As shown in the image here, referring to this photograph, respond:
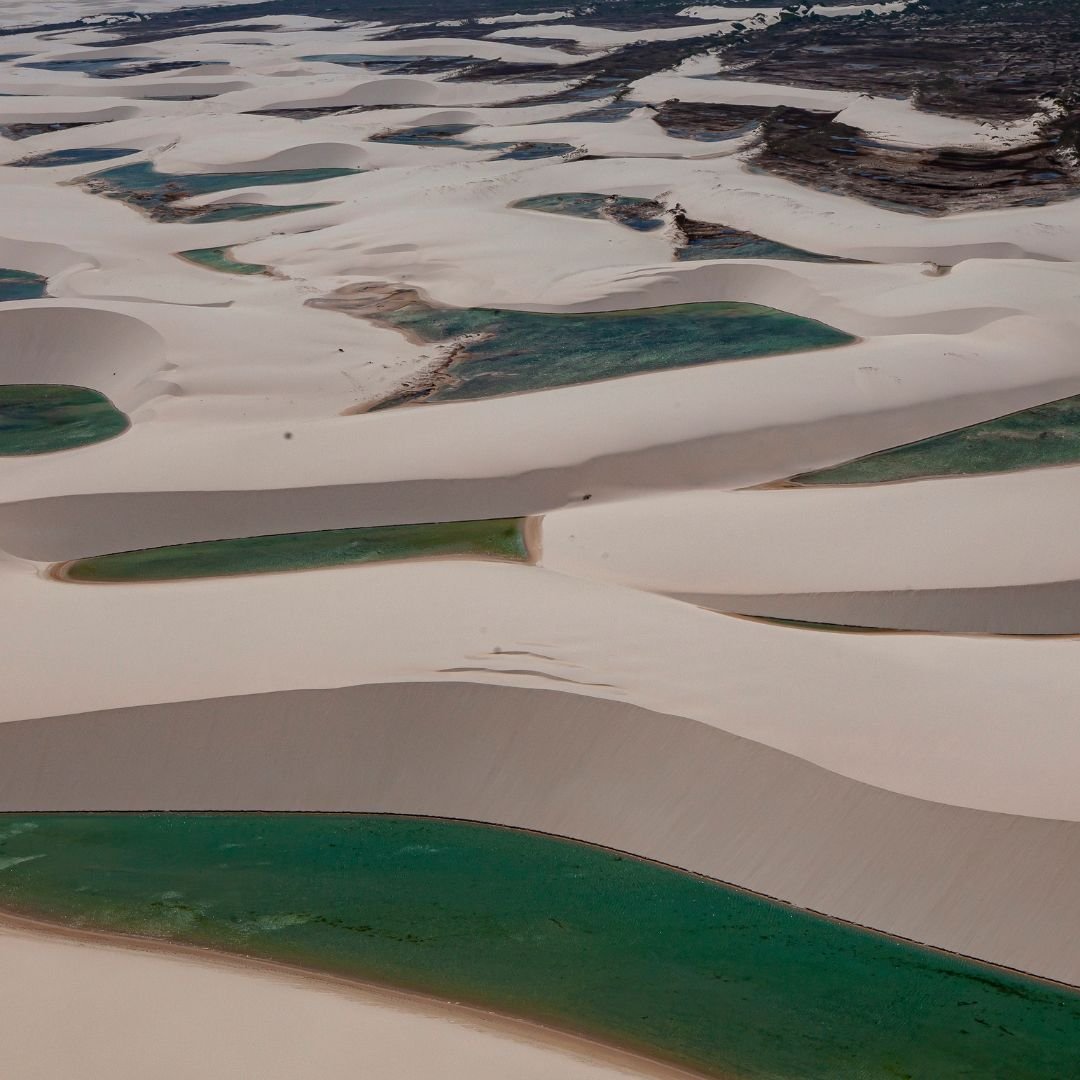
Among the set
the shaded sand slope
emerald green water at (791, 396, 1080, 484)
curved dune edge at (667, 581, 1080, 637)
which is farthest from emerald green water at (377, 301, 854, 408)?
curved dune edge at (667, 581, 1080, 637)

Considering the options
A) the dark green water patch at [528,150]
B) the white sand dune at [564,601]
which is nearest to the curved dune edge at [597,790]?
the white sand dune at [564,601]

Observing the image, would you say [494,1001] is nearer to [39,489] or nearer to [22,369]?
[39,489]

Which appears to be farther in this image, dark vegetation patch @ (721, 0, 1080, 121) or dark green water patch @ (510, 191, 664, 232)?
dark vegetation patch @ (721, 0, 1080, 121)

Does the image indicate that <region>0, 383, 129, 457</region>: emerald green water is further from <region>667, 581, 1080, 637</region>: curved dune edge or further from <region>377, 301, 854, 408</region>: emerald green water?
<region>667, 581, 1080, 637</region>: curved dune edge

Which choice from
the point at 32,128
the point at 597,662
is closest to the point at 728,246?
the point at 597,662

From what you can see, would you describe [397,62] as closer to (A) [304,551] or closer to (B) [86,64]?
(B) [86,64]

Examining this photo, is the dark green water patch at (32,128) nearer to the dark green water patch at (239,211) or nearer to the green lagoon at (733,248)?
the dark green water patch at (239,211)
